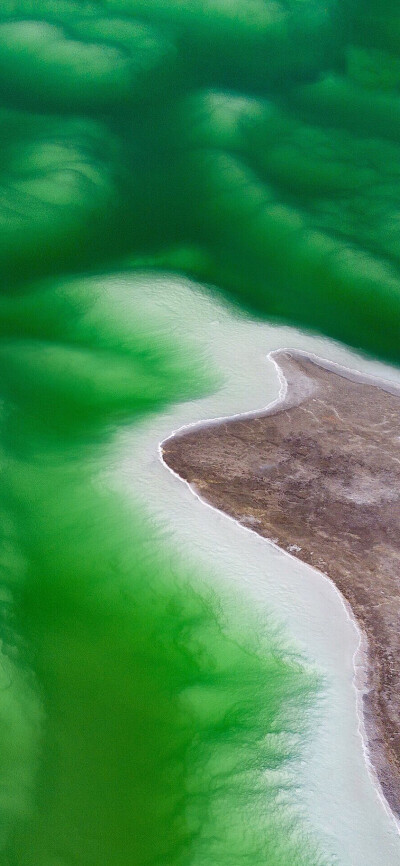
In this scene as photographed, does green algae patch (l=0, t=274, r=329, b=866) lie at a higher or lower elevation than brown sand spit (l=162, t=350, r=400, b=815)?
lower

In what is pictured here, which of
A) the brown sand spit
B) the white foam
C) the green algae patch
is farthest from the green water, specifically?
the brown sand spit

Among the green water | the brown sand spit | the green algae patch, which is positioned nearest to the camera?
the green algae patch

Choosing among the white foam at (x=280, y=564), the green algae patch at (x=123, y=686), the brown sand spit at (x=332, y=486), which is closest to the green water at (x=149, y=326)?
the green algae patch at (x=123, y=686)

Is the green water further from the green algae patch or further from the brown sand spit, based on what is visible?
the brown sand spit

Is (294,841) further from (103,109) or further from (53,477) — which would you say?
(103,109)

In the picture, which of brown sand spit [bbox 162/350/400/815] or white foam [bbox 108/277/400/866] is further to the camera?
brown sand spit [bbox 162/350/400/815]

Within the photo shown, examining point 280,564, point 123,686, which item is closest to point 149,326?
point 280,564

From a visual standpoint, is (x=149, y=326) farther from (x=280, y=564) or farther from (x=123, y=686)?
(x=123, y=686)
